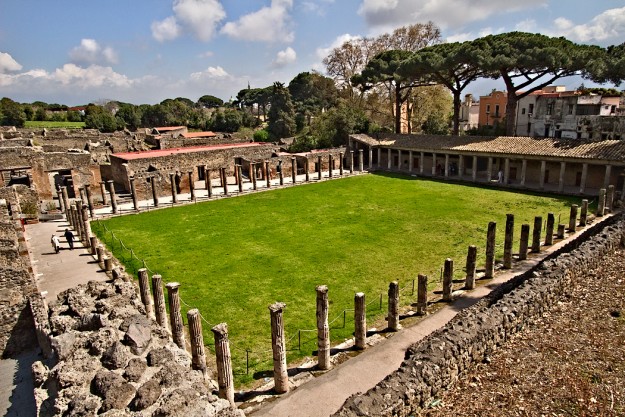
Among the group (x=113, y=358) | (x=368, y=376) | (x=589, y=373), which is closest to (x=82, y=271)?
(x=113, y=358)

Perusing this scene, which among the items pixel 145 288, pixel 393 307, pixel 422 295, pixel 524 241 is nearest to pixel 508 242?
pixel 524 241

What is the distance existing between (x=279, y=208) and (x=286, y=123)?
2889 centimetres

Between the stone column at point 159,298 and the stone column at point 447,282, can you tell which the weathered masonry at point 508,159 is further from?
the stone column at point 159,298

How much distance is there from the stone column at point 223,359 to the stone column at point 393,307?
14.7 feet

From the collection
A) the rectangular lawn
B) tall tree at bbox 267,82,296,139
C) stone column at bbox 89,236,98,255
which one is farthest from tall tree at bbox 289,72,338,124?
stone column at bbox 89,236,98,255

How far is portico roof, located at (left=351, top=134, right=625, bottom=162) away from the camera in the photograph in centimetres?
2486

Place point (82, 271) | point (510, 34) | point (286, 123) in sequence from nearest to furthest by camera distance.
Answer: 1. point (82, 271)
2. point (510, 34)
3. point (286, 123)

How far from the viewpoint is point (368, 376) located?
9188mm

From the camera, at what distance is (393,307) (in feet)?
35.7

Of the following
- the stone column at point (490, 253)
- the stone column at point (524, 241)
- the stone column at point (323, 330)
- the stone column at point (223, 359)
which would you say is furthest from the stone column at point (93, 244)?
the stone column at point (524, 241)

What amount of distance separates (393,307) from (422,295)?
3.83 feet

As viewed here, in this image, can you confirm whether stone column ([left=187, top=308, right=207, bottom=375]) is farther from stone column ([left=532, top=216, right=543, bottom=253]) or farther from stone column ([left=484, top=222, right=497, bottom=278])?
stone column ([left=532, top=216, right=543, bottom=253])

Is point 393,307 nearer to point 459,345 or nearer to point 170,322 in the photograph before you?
point 459,345

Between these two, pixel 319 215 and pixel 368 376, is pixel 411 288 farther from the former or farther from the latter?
pixel 319 215
